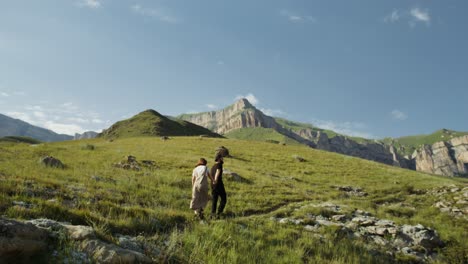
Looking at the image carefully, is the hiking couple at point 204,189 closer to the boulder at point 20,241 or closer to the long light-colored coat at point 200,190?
the long light-colored coat at point 200,190

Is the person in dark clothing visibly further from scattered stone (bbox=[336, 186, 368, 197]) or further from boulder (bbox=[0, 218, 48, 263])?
scattered stone (bbox=[336, 186, 368, 197])

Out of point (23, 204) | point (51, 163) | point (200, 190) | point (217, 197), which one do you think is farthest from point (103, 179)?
point (23, 204)

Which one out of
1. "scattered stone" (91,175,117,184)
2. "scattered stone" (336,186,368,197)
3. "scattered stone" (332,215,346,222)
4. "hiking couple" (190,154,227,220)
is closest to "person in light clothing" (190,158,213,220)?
"hiking couple" (190,154,227,220)

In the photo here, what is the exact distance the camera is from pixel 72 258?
4.48 meters

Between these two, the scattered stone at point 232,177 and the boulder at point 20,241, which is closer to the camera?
the boulder at point 20,241

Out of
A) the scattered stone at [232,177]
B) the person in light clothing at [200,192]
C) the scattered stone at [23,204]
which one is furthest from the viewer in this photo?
the scattered stone at [232,177]

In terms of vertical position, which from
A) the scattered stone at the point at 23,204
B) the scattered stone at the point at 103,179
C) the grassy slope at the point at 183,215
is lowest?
the grassy slope at the point at 183,215

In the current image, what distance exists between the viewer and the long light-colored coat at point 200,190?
39.5 feet

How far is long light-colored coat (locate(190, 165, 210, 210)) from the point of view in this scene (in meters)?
12.0

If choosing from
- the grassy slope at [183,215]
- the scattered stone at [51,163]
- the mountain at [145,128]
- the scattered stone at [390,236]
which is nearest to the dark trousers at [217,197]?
the grassy slope at [183,215]

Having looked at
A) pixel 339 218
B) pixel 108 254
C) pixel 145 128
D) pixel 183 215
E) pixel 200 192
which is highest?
pixel 145 128

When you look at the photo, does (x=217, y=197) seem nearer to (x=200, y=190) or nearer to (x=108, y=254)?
(x=200, y=190)

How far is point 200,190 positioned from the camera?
12.2 meters

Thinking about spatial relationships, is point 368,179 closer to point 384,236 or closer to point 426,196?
point 426,196
